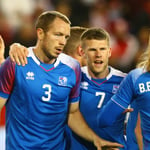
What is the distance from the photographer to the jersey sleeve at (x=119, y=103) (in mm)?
3529

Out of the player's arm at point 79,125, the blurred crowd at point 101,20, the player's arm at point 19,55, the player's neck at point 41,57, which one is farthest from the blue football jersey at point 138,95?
the blurred crowd at point 101,20

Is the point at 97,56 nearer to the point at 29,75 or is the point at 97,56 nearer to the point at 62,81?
the point at 62,81

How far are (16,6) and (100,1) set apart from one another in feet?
6.66

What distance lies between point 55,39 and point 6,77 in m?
0.47

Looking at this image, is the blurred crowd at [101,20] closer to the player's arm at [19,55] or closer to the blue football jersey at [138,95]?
the player's arm at [19,55]

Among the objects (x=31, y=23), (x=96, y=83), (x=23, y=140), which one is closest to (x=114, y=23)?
(x=31, y=23)

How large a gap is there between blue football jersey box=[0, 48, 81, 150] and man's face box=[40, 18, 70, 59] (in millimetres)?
111

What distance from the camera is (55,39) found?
3.73m

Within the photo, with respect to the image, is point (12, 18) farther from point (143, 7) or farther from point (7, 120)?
point (7, 120)

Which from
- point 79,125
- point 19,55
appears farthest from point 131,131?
point 19,55

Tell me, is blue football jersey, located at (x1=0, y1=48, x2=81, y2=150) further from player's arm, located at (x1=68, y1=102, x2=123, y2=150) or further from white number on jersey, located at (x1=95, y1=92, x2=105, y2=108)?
white number on jersey, located at (x1=95, y1=92, x2=105, y2=108)

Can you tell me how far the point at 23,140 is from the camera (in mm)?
3709

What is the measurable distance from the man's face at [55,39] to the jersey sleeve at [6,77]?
310 millimetres

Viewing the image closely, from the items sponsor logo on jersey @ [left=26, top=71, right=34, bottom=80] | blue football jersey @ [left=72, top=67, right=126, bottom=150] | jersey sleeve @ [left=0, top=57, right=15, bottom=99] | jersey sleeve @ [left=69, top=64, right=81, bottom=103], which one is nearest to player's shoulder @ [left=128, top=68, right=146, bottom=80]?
jersey sleeve @ [left=69, top=64, right=81, bottom=103]
